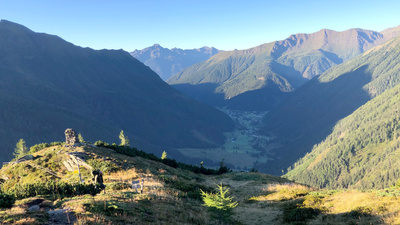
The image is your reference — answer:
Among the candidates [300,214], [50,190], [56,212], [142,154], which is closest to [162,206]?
[56,212]

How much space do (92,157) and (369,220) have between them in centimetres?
3907

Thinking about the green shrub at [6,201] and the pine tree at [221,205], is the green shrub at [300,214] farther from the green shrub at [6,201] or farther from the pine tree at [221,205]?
the green shrub at [6,201]

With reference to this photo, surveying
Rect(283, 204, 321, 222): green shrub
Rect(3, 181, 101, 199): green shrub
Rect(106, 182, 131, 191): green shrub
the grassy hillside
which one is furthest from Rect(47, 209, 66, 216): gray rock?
Rect(283, 204, 321, 222): green shrub

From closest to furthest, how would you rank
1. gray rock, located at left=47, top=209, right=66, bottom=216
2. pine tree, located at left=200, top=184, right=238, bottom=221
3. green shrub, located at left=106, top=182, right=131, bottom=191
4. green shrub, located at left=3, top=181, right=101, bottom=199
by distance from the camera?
1. gray rock, located at left=47, top=209, right=66, bottom=216
2. pine tree, located at left=200, top=184, right=238, bottom=221
3. green shrub, located at left=3, top=181, right=101, bottom=199
4. green shrub, located at left=106, top=182, right=131, bottom=191

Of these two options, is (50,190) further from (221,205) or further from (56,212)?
(221,205)

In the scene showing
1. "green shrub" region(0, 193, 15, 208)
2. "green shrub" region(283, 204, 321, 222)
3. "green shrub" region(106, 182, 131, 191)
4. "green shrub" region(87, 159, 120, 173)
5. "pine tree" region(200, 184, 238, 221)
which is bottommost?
"green shrub" region(283, 204, 321, 222)

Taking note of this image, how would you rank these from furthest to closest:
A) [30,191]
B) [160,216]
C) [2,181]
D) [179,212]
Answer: [2,181]
[30,191]
[179,212]
[160,216]

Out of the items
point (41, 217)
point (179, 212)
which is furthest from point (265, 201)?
point (41, 217)

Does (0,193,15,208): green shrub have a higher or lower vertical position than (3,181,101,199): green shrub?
higher

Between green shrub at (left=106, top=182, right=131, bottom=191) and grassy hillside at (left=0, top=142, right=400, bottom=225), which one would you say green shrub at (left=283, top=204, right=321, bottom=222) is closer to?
grassy hillside at (left=0, top=142, right=400, bottom=225)

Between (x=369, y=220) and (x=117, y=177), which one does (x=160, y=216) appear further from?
(x=117, y=177)

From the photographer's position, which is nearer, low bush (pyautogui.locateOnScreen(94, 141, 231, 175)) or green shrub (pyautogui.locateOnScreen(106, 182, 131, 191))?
green shrub (pyautogui.locateOnScreen(106, 182, 131, 191))

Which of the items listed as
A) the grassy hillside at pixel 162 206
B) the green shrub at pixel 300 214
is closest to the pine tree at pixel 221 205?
the grassy hillside at pixel 162 206

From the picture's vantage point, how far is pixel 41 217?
12.8m
